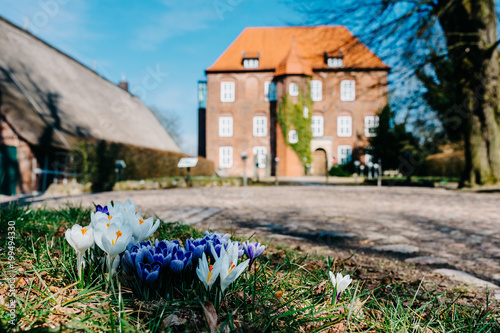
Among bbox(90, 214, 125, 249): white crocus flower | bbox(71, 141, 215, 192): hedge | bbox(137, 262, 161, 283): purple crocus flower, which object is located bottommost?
bbox(137, 262, 161, 283): purple crocus flower

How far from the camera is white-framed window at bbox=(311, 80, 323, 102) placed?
3052 cm

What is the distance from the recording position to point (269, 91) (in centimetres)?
3116

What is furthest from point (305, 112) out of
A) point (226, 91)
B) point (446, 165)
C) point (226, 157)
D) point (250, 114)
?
point (446, 165)

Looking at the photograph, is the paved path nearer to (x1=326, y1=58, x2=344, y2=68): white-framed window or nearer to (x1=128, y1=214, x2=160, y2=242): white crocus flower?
(x1=128, y1=214, x2=160, y2=242): white crocus flower

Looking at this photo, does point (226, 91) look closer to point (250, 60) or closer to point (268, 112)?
point (250, 60)

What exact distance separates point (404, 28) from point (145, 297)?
11.7m

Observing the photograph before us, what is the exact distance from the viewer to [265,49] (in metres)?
33.0

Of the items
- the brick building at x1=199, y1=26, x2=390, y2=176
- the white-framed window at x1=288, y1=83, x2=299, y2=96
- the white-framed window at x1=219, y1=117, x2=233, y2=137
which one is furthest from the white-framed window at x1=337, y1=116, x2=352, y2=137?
the white-framed window at x1=219, y1=117, x2=233, y2=137

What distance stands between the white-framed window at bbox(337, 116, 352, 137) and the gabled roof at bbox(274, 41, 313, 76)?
202 inches

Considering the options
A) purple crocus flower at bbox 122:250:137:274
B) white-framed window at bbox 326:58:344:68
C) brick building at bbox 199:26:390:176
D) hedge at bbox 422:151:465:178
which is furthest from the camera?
white-framed window at bbox 326:58:344:68

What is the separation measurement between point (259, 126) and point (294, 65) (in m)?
6.14

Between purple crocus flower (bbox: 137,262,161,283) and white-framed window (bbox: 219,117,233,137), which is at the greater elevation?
white-framed window (bbox: 219,117,233,137)

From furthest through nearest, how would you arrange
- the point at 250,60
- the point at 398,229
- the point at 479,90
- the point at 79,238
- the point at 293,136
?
the point at 250,60, the point at 293,136, the point at 479,90, the point at 398,229, the point at 79,238

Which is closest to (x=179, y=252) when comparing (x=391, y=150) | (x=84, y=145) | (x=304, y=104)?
(x=84, y=145)
